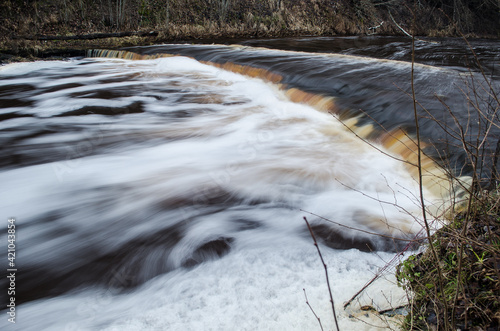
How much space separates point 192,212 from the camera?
11.4 feet

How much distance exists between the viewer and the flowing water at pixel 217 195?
7.50 feet

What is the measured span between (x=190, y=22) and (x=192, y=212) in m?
18.2

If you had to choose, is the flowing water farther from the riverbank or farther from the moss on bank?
the riverbank

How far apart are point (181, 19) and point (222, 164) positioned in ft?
56.5

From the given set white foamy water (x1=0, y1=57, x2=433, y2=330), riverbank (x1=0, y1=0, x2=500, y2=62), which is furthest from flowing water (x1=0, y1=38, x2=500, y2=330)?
riverbank (x1=0, y1=0, x2=500, y2=62)

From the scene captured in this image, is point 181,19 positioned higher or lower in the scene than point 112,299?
higher

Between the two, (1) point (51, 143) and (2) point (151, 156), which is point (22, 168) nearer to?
(1) point (51, 143)

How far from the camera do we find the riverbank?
15734 millimetres

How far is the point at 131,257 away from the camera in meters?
2.91

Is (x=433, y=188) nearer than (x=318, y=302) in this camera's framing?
No

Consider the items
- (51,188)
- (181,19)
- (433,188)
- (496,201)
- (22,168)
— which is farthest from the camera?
(181,19)

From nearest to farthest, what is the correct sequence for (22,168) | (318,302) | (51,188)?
(318,302) < (51,188) < (22,168)

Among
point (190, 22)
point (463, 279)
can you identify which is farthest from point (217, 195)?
point (190, 22)

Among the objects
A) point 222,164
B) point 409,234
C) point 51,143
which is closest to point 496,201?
point 409,234
